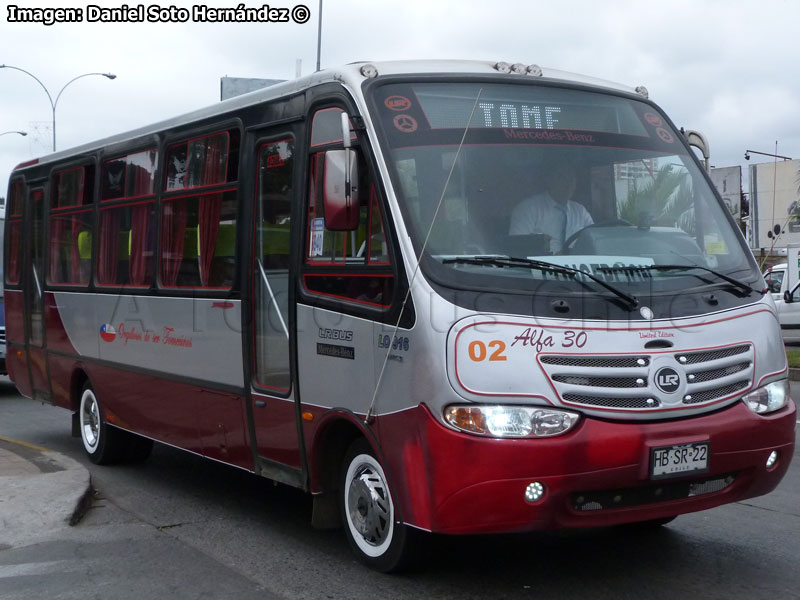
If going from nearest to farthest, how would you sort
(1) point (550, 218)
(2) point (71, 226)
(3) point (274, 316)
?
1. (1) point (550, 218)
2. (3) point (274, 316)
3. (2) point (71, 226)

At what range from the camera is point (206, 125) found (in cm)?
766

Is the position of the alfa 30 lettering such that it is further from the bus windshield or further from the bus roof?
the bus roof

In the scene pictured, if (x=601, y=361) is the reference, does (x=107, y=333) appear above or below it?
below

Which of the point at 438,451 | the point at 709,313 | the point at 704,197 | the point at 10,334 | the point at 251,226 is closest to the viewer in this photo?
the point at 438,451

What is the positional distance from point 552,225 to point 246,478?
14.5 feet

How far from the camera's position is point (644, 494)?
5.04m

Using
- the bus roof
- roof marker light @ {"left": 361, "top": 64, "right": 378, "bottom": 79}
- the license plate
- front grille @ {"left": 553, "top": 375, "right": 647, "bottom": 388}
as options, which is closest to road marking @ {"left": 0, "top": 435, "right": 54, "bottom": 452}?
the bus roof

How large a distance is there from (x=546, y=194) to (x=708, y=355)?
3.87 ft

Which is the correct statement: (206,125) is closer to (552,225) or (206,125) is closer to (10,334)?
(552,225)

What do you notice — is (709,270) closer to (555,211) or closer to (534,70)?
(555,211)

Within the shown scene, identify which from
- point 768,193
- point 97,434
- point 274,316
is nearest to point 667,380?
point 274,316

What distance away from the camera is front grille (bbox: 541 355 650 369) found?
4852 millimetres

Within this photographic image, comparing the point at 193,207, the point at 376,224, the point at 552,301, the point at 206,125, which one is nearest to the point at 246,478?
the point at 193,207

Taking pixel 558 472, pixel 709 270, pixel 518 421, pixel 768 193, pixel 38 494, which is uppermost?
pixel 768 193
